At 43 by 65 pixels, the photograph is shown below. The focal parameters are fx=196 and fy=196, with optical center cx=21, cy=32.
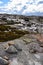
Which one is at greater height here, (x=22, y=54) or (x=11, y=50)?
(x=11, y=50)

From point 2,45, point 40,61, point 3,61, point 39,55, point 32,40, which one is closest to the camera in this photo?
point 3,61

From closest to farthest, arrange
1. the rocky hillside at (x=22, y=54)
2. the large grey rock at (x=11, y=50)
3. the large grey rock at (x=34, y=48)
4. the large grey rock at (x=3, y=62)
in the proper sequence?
the large grey rock at (x=3, y=62)
the rocky hillside at (x=22, y=54)
the large grey rock at (x=11, y=50)
the large grey rock at (x=34, y=48)

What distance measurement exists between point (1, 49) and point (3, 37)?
Result: 622cm

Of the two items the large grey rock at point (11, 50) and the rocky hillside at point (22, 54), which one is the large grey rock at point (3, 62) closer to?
the rocky hillside at point (22, 54)

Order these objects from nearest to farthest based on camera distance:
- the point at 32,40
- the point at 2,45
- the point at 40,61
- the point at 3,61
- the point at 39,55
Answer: the point at 3,61, the point at 40,61, the point at 39,55, the point at 2,45, the point at 32,40

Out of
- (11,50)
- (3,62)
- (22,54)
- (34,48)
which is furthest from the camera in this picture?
(34,48)

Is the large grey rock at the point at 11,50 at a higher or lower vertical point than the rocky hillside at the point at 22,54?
higher

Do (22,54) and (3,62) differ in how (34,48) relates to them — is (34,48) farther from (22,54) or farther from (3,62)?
(3,62)

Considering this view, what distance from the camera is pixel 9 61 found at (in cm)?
1709

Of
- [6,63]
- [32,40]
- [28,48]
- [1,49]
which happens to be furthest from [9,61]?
[32,40]

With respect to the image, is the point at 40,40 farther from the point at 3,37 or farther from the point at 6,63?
the point at 6,63

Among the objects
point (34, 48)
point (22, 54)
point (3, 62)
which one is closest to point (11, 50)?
point (22, 54)

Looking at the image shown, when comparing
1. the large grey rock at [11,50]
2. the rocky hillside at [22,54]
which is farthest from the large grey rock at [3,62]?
the large grey rock at [11,50]

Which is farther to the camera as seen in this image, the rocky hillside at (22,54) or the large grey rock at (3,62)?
the rocky hillside at (22,54)
